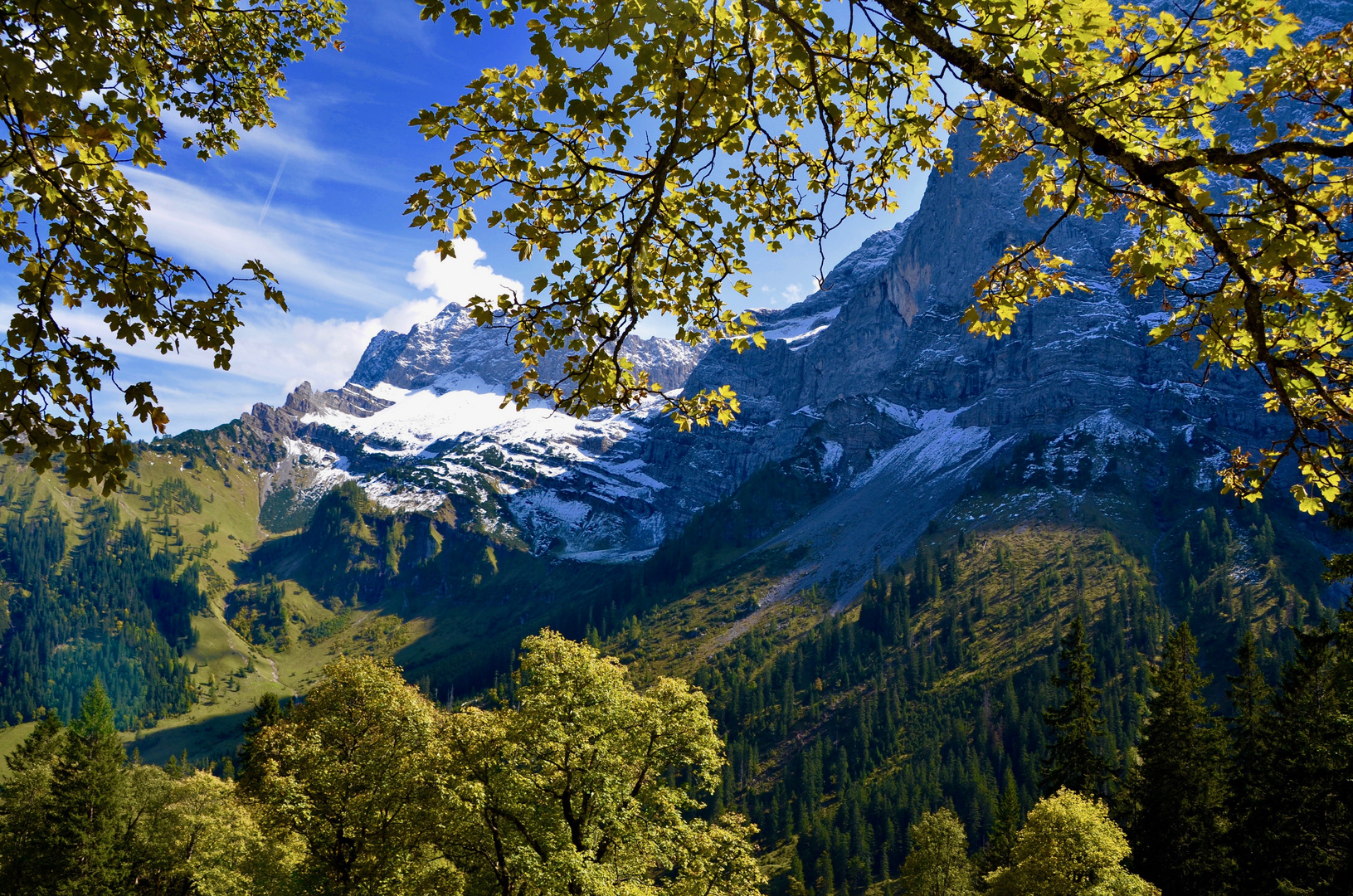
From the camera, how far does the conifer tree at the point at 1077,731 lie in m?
38.0

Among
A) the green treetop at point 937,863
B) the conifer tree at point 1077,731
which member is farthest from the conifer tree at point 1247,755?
the green treetop at point 937,863

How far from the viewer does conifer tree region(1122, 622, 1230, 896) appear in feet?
113

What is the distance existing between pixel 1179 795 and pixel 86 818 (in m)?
57.8

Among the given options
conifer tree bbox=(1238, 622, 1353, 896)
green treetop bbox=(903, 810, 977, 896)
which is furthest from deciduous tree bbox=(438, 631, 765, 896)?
green treetop bbox=(903, 810, 977, 896)

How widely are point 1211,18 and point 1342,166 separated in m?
2.57

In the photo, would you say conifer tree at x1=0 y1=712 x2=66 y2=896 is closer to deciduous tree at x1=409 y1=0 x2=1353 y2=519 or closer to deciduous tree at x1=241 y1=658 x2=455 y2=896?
deciduous tree at x1=241 y1=658 x2=455 y2=896

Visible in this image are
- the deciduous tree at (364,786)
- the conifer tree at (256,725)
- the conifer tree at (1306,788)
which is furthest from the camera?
the conifer tree at (256,725)

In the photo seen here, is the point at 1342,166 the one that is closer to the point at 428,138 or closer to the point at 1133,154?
the point at 1133,154

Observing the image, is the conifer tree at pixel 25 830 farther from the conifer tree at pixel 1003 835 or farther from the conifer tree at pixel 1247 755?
the conifer tree at pixel 1247 755

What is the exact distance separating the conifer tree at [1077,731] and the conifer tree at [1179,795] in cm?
221

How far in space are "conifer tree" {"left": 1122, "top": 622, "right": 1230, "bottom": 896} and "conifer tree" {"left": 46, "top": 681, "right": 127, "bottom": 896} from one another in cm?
5425

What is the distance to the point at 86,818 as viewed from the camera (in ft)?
127

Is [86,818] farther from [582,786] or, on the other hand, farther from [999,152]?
[999,152]

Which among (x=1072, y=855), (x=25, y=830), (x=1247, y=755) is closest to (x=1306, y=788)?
(x=1072, y=855)
